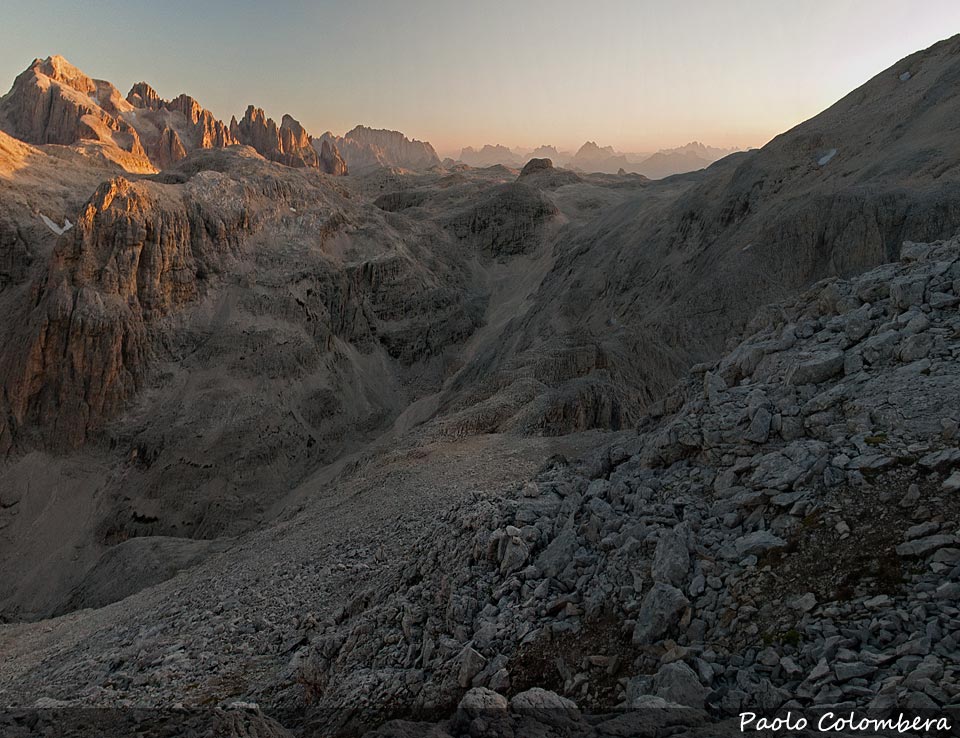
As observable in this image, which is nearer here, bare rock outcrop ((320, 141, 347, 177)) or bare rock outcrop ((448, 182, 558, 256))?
bare rock outcrop ((448, 182, 558, 256))

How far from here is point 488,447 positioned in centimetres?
2059

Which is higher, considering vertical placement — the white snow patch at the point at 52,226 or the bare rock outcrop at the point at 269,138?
the bare rock outcrop at the point at 269,138

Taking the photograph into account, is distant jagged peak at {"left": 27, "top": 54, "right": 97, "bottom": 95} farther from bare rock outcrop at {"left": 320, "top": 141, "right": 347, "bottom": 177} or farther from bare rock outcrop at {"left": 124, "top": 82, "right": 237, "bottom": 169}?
bare rock outcrop at {"left": 320, "top": 141, "right": 347, "bottom": 177}

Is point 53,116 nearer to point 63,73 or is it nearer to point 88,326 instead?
point 63,73

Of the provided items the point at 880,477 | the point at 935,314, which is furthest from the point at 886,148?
the point at 880,477

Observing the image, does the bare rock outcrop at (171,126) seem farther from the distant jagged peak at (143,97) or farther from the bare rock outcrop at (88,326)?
the bare rock outcrop at (88,326)

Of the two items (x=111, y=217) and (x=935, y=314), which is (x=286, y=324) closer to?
(x=111, y=217)

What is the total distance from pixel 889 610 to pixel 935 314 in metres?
5.36

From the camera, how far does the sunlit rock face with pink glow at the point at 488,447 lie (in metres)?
6.21

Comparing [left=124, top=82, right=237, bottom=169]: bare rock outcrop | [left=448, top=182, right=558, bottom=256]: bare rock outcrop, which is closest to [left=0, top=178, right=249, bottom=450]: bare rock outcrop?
[left=448, top=182, right=558, bottom=256]: bare rock outcrop

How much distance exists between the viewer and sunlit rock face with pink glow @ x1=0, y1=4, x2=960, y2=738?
→ 621 centimetres

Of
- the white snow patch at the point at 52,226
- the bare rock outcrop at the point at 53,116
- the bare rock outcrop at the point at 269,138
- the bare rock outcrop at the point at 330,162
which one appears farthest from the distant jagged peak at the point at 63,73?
the white snow patch at the point at 52,226

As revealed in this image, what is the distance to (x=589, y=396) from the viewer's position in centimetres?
2317

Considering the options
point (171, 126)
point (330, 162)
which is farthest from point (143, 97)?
point (330, 162)
